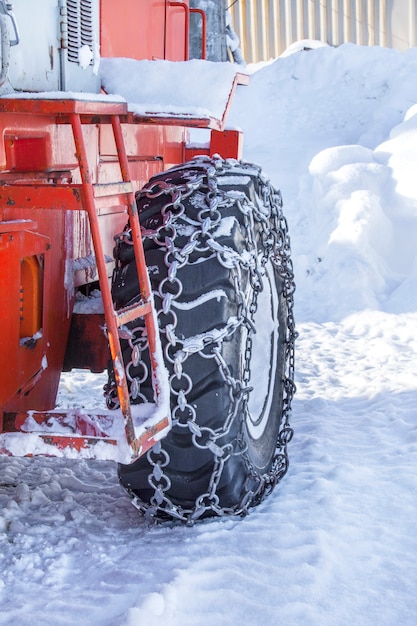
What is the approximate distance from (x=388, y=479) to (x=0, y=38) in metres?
2.10

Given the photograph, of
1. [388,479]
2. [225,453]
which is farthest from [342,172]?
[225,453]

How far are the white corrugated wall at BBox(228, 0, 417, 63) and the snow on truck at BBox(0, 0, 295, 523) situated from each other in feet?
37.2

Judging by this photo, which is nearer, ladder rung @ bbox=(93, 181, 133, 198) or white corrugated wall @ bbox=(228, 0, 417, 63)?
ladder rung @ bbox=(93, 181, 133, 198)

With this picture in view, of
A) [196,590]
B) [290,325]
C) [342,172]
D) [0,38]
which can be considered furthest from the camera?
[342,172]

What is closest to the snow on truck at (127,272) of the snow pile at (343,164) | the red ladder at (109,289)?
the red ladder at (109,289)

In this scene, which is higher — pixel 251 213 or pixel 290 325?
pixel 251 213

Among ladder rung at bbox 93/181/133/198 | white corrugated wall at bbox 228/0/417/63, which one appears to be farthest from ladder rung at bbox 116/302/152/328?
white corrugated wall at bbox 228/0/417/63

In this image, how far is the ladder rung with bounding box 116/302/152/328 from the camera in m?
2.36

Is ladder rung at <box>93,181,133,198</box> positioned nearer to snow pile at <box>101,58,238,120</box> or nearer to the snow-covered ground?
snow pile at <box>101,58,238,120</box>

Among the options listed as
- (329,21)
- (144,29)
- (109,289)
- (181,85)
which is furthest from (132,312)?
(329,21)

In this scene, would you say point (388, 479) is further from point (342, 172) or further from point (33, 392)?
point (342, 172)

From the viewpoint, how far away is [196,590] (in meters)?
2.39

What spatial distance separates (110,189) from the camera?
2.38m

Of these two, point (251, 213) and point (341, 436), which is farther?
point (341, 436)
